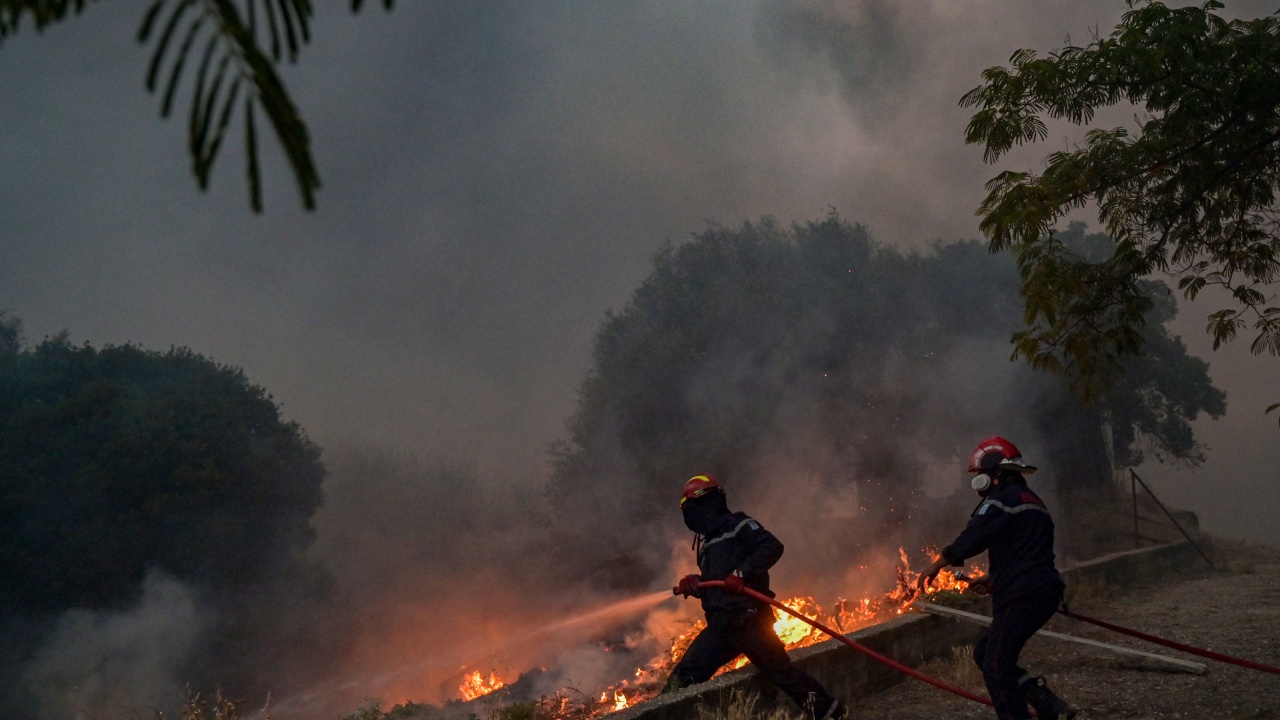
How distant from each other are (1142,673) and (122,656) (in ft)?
40.1

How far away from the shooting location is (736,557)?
5805 millimetres

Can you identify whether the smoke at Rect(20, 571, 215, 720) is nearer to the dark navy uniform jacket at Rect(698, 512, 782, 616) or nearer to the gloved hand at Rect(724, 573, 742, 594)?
the dark navy uniform jacket at Rect(698, 512, 782, 616)

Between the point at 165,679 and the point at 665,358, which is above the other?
the point at 665,358

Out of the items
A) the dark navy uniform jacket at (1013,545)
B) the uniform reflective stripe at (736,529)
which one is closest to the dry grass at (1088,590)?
the dark navy uniform jacket at (1013,545)

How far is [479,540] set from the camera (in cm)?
2086

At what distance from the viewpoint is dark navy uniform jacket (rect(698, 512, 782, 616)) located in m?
5.59

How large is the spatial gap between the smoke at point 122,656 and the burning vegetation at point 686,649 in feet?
16.1

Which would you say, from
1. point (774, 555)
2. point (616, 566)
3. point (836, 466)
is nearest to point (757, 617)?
point (774, 555)

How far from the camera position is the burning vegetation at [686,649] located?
664cm

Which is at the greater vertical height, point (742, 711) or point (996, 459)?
point (996, 459)

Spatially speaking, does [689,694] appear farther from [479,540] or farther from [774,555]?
[479,540]

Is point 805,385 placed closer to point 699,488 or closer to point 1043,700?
point 699,488

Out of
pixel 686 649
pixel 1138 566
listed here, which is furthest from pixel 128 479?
pixel 1138 566

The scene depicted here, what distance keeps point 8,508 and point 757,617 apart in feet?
35.8
